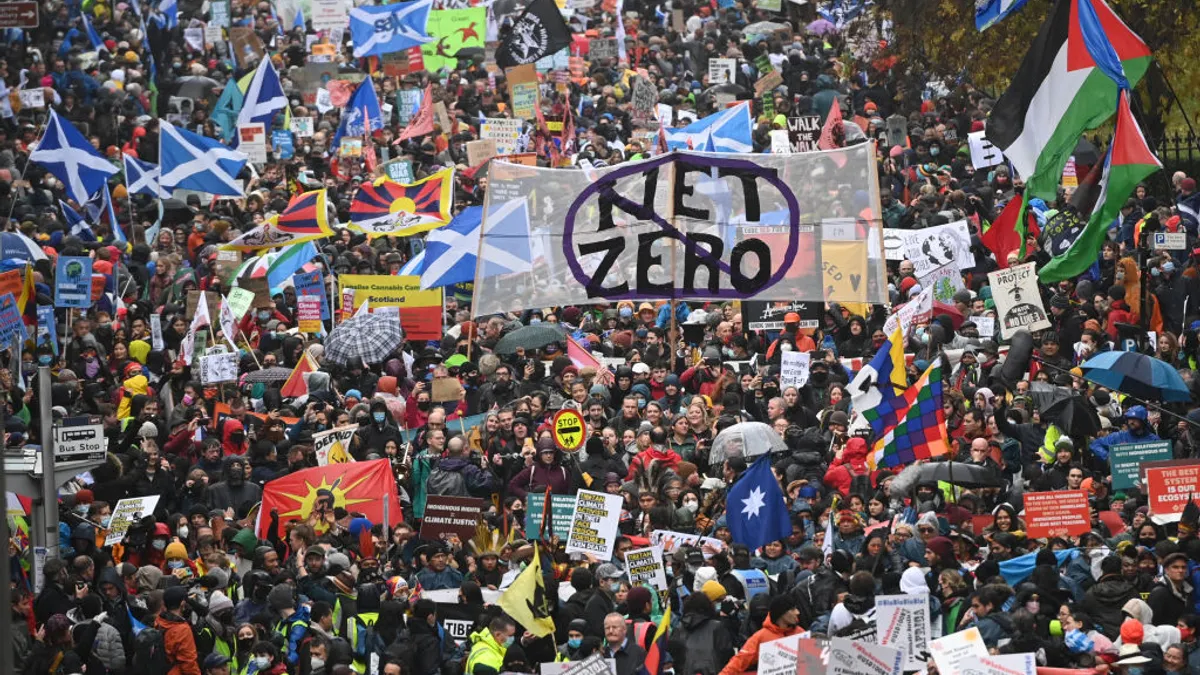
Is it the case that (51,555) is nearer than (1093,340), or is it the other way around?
(51,555)

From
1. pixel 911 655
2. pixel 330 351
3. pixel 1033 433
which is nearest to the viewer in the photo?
pixel 911 655

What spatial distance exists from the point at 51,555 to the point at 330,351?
18.9ft

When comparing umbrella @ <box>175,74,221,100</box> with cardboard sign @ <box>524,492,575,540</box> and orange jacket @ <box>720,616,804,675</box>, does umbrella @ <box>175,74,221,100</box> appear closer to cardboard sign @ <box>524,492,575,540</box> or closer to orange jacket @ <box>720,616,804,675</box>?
cardboard sign @ <box>524,492,575,540</box>

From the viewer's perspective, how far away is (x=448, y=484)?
19500 mm

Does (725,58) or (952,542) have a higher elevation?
(725,58)

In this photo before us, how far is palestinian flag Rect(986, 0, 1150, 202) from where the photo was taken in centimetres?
1908

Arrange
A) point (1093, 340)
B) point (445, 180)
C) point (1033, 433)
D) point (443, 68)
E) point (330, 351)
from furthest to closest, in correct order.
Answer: point (443, 68)
point (445, 180)
point (330, 351)
point (1093, 340)
point (1033, 433)

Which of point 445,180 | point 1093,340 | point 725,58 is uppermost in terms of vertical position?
point 725,58

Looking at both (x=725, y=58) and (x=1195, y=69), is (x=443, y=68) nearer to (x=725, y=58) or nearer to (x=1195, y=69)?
(x=725, y=58)

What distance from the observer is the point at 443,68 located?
3916cm

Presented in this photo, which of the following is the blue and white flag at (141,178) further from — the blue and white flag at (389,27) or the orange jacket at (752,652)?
Result: the orange jacket at (752,652)

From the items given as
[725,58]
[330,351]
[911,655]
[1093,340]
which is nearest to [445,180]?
[330,351]

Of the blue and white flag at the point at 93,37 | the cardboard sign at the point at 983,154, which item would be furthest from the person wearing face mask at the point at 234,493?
the blue and white flag at the point at 93,37

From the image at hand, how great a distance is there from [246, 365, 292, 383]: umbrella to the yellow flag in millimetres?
8466
